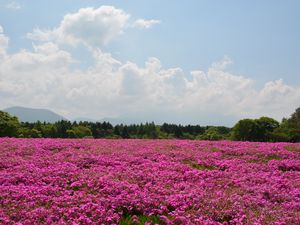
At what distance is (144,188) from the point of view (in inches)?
502

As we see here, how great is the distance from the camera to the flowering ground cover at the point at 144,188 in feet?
32.6

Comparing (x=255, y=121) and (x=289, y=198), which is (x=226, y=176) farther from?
(x=255, y=121)

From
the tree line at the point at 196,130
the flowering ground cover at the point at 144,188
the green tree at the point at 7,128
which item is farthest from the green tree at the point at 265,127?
the flowering ground cover at the point at 144,188

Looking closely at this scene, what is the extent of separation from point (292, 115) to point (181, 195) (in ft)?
367

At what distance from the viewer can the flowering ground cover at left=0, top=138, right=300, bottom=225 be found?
9938 mm

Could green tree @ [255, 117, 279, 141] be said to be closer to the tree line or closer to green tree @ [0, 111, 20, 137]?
the tree line

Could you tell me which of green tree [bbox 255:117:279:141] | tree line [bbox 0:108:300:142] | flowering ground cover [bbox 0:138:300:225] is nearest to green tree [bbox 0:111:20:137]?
tree line [bbox 0:108:300:142]

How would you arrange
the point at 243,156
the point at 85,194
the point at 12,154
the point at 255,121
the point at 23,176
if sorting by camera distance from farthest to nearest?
the point at 255,121
the point at 243,156
the point at 12,154
the point at 23,176
the point at 85,194

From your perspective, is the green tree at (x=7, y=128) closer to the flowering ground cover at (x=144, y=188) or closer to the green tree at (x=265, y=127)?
the flowering ground cover at (x=144, y=188)

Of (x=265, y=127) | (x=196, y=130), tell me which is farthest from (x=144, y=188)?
(x=196, y=130)

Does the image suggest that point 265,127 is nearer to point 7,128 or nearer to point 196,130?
point 7,128

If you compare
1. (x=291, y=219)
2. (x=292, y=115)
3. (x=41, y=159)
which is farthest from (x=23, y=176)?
(x=292, y=115)

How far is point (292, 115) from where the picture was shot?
113 metres

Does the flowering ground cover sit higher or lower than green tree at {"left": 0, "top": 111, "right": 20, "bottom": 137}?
lower
